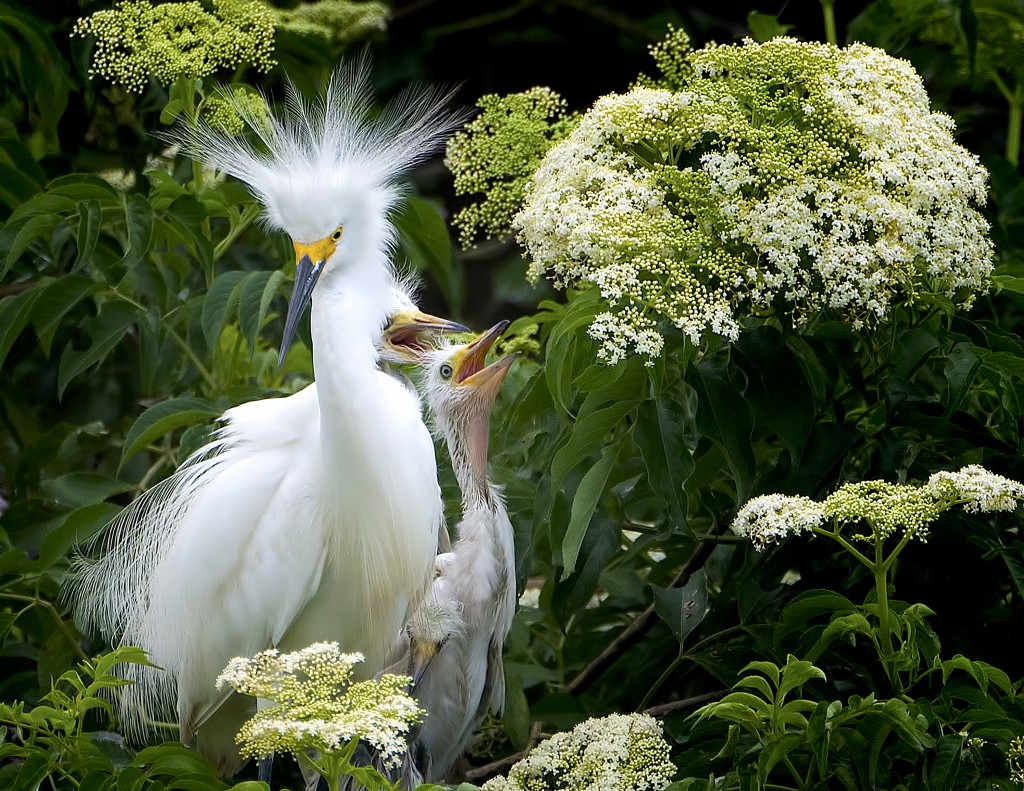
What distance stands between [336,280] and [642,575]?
895mm

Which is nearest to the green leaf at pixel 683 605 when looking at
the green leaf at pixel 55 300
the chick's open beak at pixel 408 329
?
the chick's open beak at pixel 408 329

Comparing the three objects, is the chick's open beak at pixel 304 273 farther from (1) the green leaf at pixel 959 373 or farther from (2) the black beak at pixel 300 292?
(1) the green leaf at pixel 959 373

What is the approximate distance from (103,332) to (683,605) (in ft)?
3.62

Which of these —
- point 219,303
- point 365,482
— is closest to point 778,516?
point 365,482

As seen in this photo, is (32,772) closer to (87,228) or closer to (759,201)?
(87,228)

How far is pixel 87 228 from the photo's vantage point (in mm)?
2008

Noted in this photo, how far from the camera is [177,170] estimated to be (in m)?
2.61

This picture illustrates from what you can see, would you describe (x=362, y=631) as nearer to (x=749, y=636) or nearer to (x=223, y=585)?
(x=223, y=585)

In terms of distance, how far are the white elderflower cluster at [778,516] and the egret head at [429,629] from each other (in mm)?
827

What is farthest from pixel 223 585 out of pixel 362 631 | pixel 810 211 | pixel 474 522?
pixel 810 211

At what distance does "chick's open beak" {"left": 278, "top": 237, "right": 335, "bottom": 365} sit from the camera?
6.10 feet

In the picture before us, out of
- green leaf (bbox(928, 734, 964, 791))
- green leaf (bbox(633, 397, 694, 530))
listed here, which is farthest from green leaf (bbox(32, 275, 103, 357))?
green leaf (bbox(928, 734, 964, 791))

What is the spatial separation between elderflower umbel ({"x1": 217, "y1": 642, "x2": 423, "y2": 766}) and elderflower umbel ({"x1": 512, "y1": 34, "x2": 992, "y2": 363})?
513mm

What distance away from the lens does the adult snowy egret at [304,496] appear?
6.48 ft
